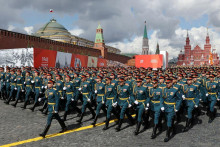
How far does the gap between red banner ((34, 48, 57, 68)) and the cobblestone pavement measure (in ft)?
44.6

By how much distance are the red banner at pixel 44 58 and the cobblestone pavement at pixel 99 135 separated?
13.6 meters

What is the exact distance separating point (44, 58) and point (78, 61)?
20.8ft

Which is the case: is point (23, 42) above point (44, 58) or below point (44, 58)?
above

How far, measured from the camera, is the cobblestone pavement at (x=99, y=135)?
5.94 m

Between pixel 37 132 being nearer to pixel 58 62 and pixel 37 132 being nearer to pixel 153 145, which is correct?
pixel 153 145

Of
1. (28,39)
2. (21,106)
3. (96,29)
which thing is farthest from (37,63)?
(96,29)

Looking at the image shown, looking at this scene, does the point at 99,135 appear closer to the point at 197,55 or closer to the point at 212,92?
the point at 212,92

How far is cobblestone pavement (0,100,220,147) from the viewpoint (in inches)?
234

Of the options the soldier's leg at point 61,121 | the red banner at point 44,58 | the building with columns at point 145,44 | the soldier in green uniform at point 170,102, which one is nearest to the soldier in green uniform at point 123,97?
the soldier in green uniform at point 170,102

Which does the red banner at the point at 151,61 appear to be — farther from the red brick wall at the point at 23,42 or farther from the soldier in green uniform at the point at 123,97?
the red brick wall at the point at 23,42

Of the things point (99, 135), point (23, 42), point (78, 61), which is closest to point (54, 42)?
point (23, 42)

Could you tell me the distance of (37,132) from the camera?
271 inches

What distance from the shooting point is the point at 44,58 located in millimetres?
22094

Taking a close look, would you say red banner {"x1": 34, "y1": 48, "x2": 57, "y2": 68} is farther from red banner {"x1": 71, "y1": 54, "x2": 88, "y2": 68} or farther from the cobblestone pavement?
the cobblestone pavement
